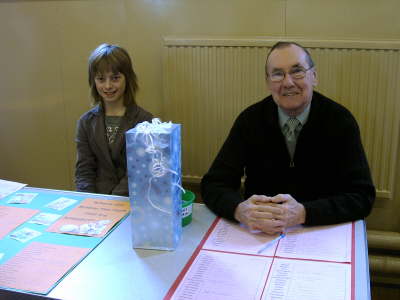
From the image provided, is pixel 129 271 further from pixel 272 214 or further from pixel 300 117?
pixel 300 117

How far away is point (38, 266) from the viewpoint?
1.17m

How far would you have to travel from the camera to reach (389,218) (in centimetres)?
232

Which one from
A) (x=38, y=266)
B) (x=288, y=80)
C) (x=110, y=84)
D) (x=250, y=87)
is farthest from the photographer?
(x=250, y=87)

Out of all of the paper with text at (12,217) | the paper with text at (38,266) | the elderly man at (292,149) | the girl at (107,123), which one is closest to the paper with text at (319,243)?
the elderly man at (292,149)

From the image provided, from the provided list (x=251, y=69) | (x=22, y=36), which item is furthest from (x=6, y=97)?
(x=251, y=69)

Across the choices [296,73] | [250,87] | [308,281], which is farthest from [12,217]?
[250,87]

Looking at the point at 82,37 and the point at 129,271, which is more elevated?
the point at 82,37

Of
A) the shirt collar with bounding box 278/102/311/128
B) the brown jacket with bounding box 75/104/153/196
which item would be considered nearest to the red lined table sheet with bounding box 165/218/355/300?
the shirt collar with bounding box 278/102/311/128

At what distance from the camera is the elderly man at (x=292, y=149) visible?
1499mm

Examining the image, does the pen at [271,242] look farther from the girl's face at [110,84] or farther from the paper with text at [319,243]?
the girl's face at [110,84]

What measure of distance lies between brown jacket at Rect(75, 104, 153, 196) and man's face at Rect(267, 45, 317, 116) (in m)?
0.69

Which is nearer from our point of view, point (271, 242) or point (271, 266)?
point (271, 266)

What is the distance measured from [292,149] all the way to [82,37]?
153 cm

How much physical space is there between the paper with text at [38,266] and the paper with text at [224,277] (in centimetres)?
32
